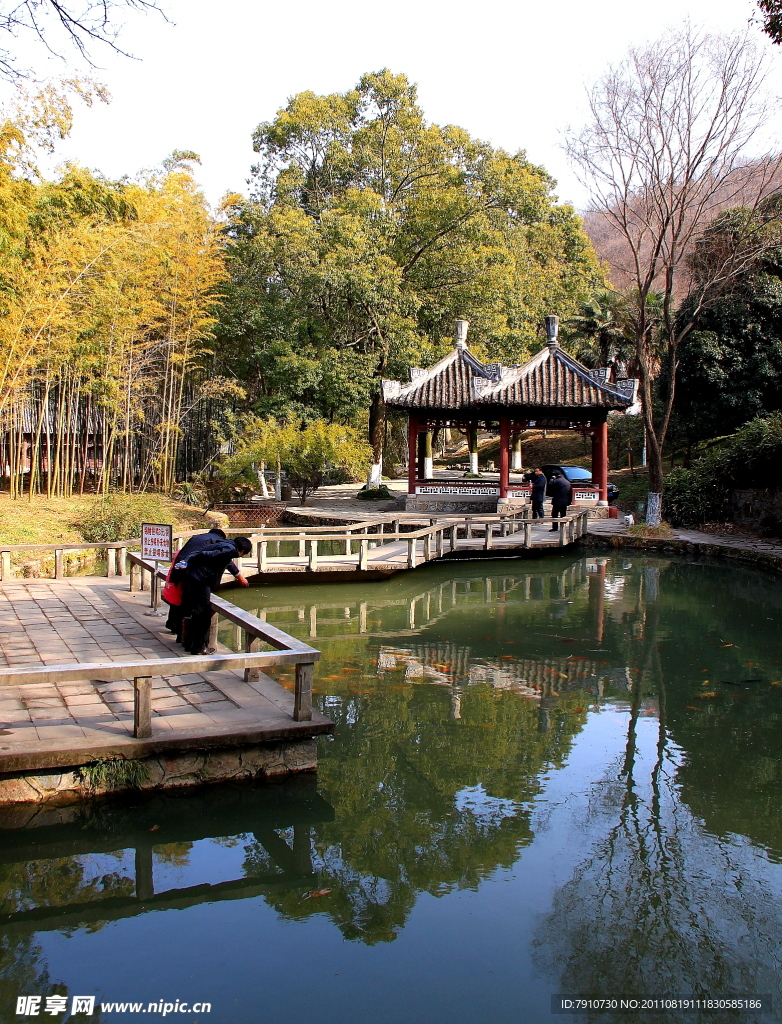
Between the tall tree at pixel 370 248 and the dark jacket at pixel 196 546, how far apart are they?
51.3 ft

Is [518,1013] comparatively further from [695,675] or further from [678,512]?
[678,512]

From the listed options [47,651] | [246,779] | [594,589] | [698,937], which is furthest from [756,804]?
[594,589]

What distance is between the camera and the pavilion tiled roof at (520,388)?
18000 millimetres

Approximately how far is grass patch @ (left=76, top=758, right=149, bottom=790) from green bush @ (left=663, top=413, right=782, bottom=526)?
15.1m

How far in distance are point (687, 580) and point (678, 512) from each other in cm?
586

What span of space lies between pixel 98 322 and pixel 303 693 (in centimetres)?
1281

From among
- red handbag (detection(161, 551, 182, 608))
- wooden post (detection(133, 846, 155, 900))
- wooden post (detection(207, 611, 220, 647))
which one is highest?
red handbag (detection(161, 551, 182, 608))

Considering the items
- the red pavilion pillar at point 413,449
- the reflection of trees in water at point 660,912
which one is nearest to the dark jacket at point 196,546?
the reflection of trees in water at point 660,912

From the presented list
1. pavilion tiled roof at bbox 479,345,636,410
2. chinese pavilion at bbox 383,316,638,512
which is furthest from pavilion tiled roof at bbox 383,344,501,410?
pavilion tiled roof at bbox 479,345,636,410

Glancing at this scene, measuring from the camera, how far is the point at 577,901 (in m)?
3.88

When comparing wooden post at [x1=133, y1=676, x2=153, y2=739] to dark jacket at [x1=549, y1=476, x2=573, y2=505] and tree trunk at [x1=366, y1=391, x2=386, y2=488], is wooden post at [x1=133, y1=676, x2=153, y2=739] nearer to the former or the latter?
dark jacket at [x1=549, y1=476, x2=573, y2=505]

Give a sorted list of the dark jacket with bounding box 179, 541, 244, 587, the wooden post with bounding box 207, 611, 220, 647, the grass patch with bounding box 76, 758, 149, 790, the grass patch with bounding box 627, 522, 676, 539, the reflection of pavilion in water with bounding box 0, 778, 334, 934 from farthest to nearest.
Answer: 1. the grass patch with bounding box 627, 522, 676, 539
2. the wooden post with bounding box 207, 611, 220, 647
3. the dark jacket with bounding box 179, 541, 244, 587
4. the grass patch with bounding box 76, 758, 149, 790
5. the reflection of pavilion in water with bounding box 0, 778, 334, 934

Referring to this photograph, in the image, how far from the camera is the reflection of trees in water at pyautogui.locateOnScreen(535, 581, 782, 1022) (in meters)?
3.33

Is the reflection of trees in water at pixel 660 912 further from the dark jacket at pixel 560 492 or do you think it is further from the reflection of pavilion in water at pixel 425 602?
the dark jacket at pixel 560 492
